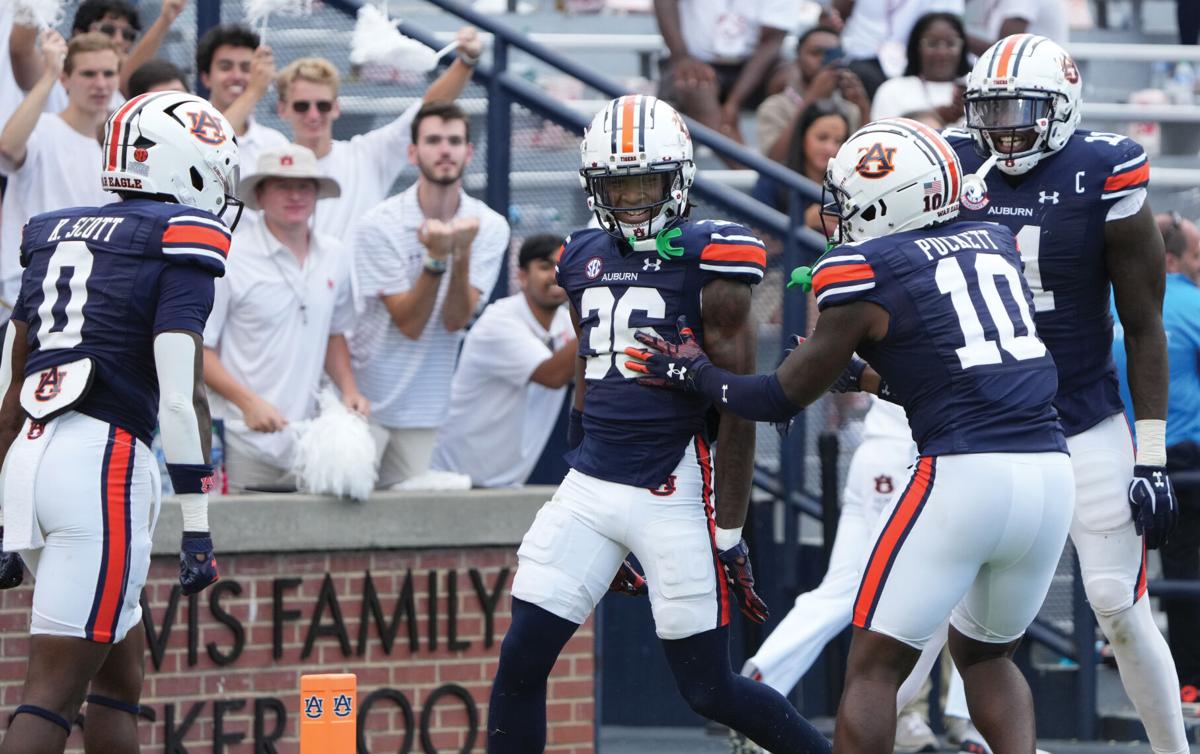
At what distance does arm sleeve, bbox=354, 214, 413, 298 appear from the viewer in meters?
7.40

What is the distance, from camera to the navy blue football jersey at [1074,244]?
5691 mm

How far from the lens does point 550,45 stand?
11.3 meters

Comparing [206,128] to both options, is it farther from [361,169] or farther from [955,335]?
[361,169]

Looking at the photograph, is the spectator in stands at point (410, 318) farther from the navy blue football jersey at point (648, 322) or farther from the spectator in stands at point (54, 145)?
the navy blue football jersey at point (648, 322)

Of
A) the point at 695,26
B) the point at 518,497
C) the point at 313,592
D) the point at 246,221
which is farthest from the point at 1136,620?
the point at 695,26

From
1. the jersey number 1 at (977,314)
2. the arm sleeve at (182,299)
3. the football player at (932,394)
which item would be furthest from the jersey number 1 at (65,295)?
the jersey number 1 at (977,314)

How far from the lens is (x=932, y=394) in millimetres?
4949

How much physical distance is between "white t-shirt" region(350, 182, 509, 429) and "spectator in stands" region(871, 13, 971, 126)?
10.5 feet

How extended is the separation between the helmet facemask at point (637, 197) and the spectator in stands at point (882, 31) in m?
→ 5.28

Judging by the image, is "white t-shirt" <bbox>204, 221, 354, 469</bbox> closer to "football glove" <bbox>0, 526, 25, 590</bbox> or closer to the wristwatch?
the wristwatch

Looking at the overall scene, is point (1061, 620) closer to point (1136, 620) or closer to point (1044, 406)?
point (1136, 620)

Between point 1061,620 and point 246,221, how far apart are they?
13.1 feet

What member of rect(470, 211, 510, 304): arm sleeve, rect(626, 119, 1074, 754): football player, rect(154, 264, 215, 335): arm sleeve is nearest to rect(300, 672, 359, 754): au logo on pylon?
rect(154, 264, 215, 335): arm sleeve

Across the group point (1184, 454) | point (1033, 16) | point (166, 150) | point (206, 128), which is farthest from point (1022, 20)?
point (166, 150)
